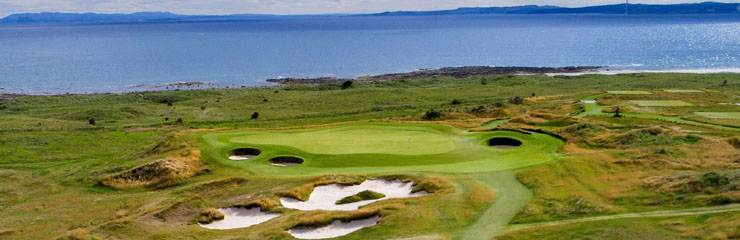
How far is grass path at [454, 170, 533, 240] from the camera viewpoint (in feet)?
62.9

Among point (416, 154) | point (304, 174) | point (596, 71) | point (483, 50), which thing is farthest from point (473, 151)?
point (483, 50)

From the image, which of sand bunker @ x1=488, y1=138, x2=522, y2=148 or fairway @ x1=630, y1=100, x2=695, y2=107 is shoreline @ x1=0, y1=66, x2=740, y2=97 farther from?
sand bunker @ x1=488, y1=138, x2=522, y2=148

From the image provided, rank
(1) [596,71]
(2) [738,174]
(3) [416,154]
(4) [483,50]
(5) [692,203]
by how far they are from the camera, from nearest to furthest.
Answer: (5) [692,203]
(2) [738,174]
(3) [416,154]
(1) [596,71]
(4) [483,50]

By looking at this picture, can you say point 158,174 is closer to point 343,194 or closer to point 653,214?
point 343,194

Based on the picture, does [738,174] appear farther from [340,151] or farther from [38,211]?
[38,211]

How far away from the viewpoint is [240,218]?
22.8 meters

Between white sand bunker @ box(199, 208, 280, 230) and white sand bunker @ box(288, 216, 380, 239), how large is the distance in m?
2.47

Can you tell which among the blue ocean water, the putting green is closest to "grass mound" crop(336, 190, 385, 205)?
the putting green

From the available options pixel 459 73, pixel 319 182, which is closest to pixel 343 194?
pixel 319 182

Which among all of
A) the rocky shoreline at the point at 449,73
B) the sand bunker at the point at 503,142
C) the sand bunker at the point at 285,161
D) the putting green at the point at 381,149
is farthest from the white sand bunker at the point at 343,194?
the rocky shoreline at the point at 449,73

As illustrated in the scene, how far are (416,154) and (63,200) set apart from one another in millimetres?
16570

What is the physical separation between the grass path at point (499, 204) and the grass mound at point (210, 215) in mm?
9190

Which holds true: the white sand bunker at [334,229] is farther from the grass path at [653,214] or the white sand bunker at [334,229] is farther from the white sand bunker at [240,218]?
the grass path at [653,214]

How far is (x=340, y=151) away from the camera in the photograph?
30.4 meters
